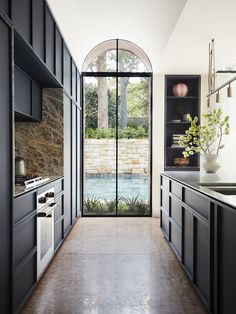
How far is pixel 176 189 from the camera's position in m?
3.75

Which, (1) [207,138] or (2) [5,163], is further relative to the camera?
(1) [207,138]

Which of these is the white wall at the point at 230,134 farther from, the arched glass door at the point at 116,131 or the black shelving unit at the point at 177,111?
the arched glass door at the point at 116,131

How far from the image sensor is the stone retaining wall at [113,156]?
255 inches

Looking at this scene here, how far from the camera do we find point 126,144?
650 centimetres

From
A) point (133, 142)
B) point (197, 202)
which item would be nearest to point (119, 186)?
point (133, 142)

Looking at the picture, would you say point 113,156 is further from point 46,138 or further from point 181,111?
point 46,138

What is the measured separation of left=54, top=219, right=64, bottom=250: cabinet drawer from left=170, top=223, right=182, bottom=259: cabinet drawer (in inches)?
52.8

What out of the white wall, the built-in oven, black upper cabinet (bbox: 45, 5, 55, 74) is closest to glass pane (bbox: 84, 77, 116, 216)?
the white wall

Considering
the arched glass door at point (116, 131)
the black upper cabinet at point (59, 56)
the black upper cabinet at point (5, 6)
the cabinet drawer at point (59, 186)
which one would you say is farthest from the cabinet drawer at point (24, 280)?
the arched glass door at point (116, 131)

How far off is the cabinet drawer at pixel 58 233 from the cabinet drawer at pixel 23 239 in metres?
1.03

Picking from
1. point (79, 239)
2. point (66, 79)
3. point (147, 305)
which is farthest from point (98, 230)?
point (147, 305)

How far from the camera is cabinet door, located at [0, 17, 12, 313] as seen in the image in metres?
2.06

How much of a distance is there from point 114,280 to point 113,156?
3.56 meters

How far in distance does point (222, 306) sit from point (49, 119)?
3.18 metres
